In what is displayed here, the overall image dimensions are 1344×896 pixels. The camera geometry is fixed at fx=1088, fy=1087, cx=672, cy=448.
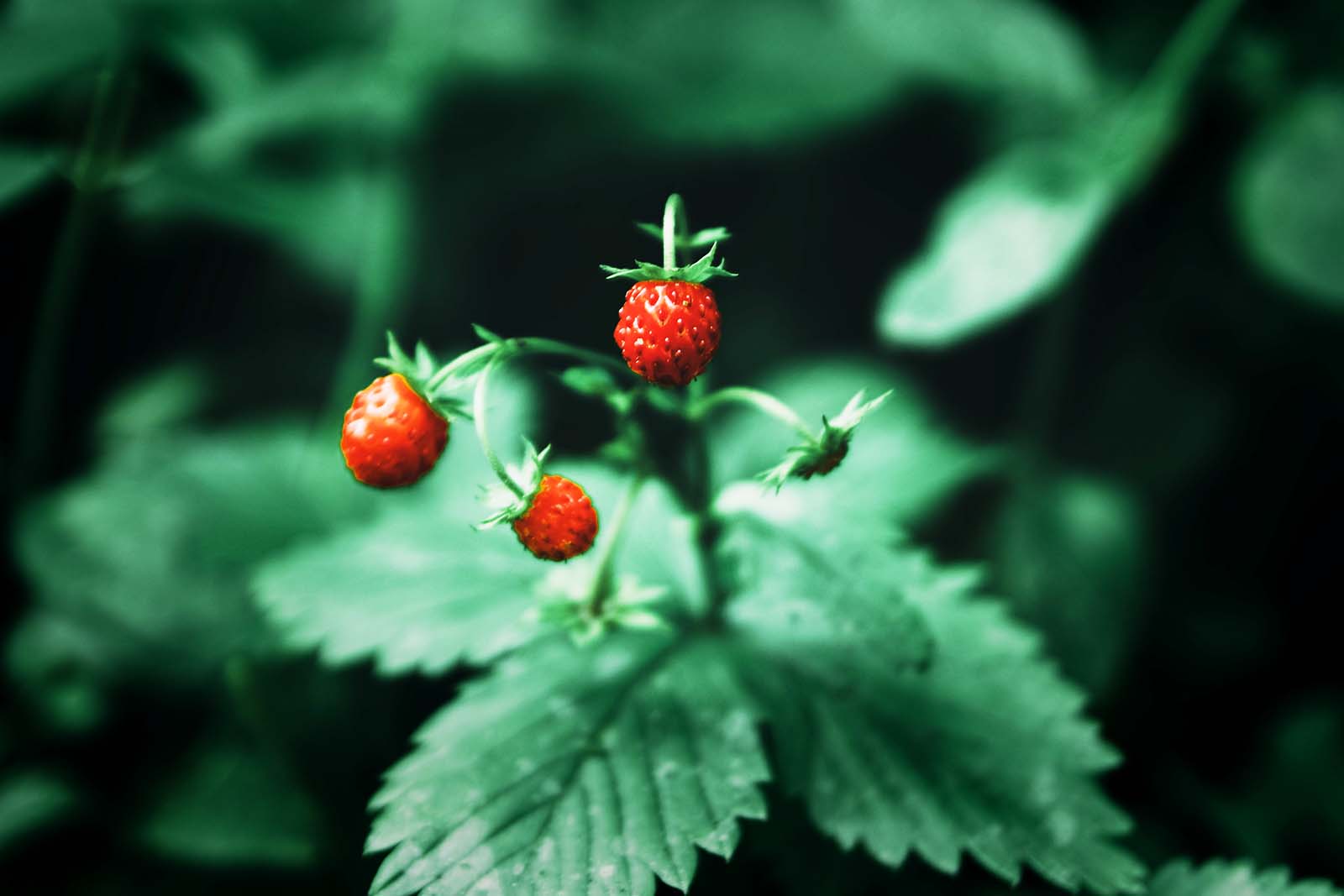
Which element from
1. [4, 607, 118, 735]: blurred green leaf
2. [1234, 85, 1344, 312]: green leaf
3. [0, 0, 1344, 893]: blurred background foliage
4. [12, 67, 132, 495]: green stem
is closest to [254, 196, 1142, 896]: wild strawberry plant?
[0, 0, 1344, 893]: blurred background foliage

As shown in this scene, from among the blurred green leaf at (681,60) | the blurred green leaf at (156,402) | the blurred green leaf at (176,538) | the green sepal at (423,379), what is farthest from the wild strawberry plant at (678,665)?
the blurred green leaf at (681,60)

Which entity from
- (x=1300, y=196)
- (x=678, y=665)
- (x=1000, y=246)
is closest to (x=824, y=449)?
(x=678, y=665)

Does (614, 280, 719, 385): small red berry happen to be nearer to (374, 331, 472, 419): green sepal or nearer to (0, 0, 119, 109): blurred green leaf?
(374, 331, 472, 419): green sepal

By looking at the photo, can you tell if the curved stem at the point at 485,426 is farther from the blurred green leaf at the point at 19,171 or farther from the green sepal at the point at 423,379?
the blurred green leaf at the point at 19,171

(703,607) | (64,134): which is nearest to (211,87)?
(64,134)

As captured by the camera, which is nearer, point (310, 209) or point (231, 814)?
point (231, 814)

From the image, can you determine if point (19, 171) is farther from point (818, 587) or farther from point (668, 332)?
point (818, 587)

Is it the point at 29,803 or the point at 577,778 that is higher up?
the point at 29,803
